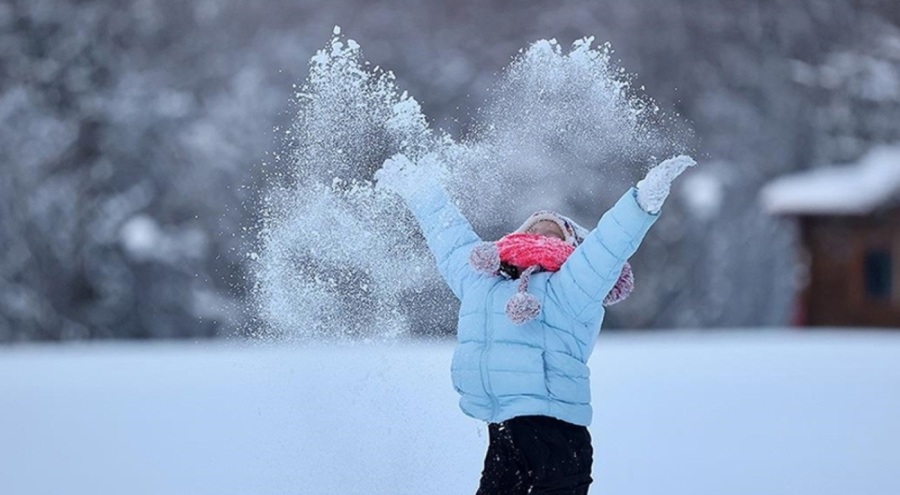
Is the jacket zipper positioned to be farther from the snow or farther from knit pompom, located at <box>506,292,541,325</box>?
the snow

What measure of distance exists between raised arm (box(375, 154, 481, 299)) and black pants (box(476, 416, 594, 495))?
1.69 feet

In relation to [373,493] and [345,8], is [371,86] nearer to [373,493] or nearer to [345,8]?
[373,493]

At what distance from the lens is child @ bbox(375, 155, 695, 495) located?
370 cm

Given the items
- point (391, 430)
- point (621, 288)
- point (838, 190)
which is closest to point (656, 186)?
point (621, 288)

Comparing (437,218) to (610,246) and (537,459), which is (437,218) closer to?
(610,246)

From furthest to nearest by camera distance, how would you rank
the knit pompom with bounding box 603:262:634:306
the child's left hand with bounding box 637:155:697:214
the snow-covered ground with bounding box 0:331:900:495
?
the snow-covered ground with bounding box 0:331:900:495 → the knit pompom with bounding box 603:262:634:306 → the child's left hand with bounding box 637:155:697:214

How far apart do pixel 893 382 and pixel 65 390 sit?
21.6 ft

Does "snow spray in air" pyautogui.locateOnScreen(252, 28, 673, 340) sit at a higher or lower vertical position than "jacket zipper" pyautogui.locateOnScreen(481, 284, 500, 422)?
higher

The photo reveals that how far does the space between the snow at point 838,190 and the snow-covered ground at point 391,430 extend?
10940mm

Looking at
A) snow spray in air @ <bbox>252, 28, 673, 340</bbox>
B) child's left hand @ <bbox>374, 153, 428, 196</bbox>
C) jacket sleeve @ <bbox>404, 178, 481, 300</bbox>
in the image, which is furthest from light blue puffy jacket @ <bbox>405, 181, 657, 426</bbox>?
snow spray in air @ <bbox>252, 28, 673, 340</bbox>

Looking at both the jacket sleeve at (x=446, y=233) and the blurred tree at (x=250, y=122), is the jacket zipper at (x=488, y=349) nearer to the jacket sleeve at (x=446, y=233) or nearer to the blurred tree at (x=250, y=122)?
the jacket sleeve at (x=446, y=233)

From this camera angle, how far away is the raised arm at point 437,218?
13.6ft

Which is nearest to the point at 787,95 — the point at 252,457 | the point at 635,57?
the point at 635,57

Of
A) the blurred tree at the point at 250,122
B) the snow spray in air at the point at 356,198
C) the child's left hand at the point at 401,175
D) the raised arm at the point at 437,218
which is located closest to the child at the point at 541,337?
the raised arm at the point at 437,218
